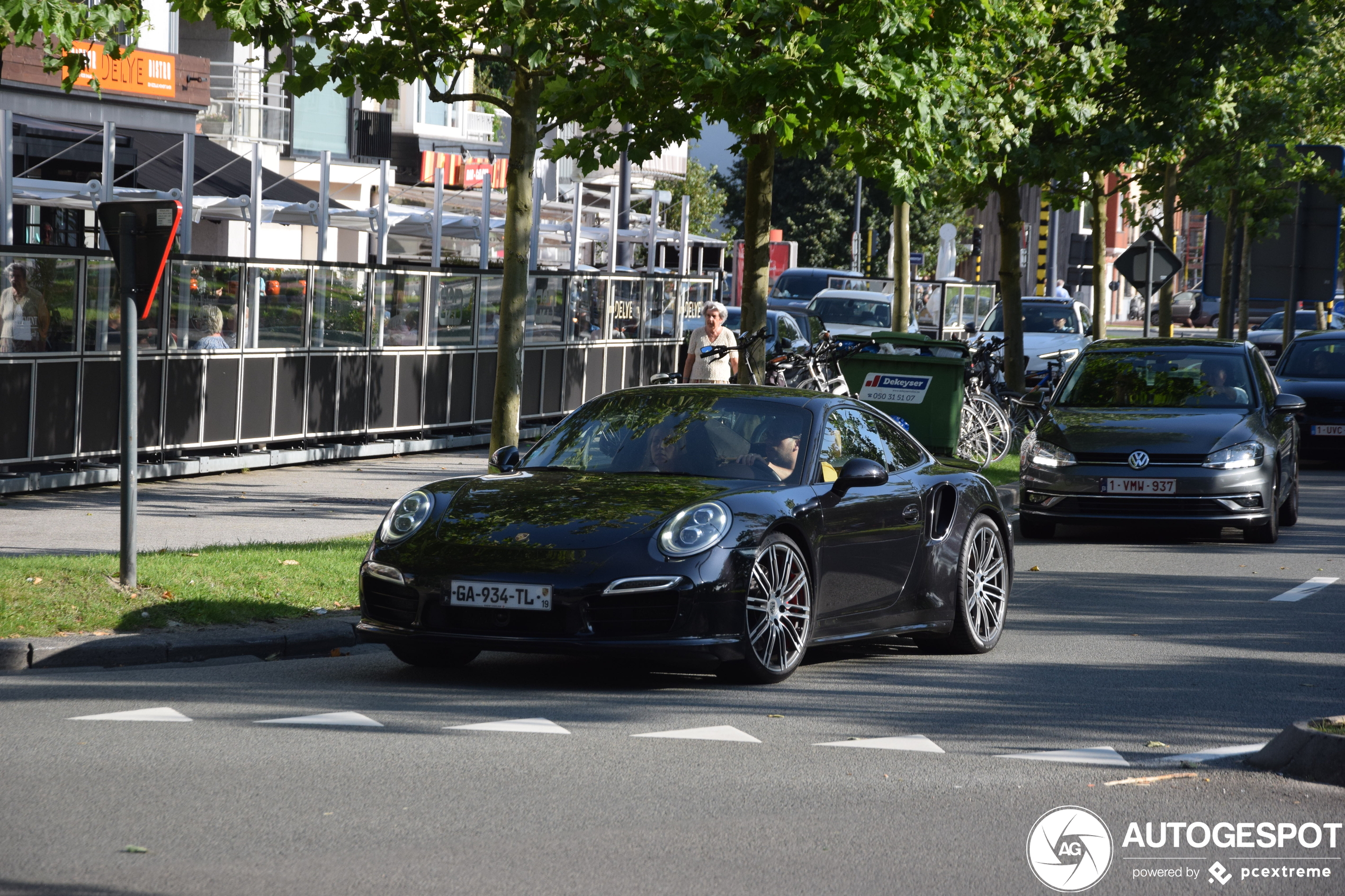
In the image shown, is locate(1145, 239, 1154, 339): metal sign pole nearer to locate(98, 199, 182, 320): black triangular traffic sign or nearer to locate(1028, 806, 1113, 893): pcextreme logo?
locate(98, 199, 182, 320): black triangular traffic sign

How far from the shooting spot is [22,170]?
90.9 feet

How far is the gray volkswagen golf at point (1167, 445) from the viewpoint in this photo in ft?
46.5

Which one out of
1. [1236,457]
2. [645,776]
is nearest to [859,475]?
[645,776]

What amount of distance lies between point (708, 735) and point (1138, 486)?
8.09 m

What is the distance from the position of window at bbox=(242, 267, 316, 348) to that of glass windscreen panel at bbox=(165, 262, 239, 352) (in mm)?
201

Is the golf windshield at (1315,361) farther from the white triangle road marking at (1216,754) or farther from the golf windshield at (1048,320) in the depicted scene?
the white triangle road marking at (1216,754)

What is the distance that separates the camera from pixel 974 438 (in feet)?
66.8

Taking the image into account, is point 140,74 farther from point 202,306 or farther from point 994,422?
point 994,422

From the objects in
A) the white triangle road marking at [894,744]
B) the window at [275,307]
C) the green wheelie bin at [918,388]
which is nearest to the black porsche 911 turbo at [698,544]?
the white triangle road marking at [894,744]

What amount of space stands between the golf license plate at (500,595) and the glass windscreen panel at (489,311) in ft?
45.6

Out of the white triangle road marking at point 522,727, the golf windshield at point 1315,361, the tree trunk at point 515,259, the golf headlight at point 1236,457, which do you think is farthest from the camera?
the golf windshield at point 1315,361

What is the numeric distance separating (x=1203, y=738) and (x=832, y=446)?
245cm

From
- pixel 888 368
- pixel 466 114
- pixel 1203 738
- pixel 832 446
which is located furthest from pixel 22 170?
pixel 466 114

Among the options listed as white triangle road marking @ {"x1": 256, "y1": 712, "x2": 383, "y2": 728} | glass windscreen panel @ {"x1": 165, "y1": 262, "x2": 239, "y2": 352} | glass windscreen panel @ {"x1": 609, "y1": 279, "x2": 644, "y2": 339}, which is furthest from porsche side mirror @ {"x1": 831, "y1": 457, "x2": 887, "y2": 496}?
glass windscreen panel @ {"x1": 609, "y1": 279, "x2": 644, "y2": 339}
